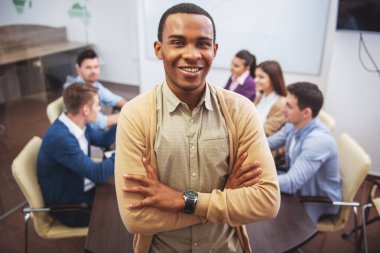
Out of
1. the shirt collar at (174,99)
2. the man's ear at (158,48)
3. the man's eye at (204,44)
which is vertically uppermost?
the man's eye at (204,44)

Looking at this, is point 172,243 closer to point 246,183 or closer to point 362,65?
point 246,183

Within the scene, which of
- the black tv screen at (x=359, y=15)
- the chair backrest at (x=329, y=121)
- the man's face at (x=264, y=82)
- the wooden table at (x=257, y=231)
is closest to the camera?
the wooden table at (x=257, y=231)

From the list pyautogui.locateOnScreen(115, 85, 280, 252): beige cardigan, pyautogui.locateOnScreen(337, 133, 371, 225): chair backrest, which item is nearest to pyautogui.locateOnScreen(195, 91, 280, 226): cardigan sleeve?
pyautogui.locateOnScreen(115, 85, 280, 252): beige cardigan

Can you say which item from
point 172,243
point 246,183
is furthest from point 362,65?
point 172,243

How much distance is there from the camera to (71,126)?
80.7 inches

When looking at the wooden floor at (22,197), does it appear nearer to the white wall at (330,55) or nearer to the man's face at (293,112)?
the white wall at (330,55)

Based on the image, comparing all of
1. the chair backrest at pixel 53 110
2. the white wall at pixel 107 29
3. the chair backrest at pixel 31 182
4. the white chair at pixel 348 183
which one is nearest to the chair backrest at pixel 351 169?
the white chair at pixel 348 183

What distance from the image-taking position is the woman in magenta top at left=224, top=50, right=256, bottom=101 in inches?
131

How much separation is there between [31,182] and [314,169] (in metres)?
1.73

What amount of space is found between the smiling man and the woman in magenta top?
7.33ft

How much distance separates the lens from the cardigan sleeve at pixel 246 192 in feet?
3.44

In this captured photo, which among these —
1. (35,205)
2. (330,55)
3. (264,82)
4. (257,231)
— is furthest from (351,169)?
(35,205)

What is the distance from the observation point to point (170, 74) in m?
1.06

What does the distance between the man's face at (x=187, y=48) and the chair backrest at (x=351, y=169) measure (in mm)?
1451
